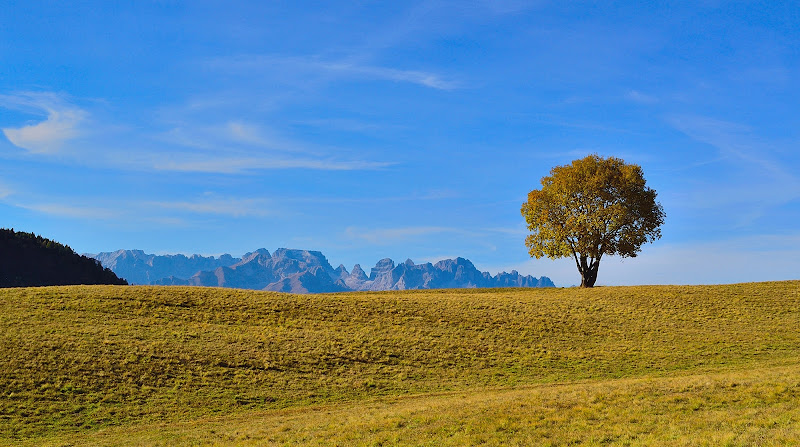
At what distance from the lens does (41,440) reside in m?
23.8

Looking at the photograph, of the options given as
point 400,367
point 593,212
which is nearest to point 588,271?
point 593,212

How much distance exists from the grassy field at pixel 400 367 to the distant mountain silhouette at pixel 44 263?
401 ft

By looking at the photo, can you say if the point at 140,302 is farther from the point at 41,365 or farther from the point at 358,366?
the point at 358,366

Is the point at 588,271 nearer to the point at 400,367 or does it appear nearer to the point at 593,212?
the point at 593,212

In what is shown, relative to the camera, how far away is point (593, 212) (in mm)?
69875

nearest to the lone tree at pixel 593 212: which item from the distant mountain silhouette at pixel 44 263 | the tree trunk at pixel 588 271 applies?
the tree trunk at pixel 588 271

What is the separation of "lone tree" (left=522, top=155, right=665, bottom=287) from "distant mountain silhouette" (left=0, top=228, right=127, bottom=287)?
128648mm

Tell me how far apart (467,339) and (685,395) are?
2158 centimetres

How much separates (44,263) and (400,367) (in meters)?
162

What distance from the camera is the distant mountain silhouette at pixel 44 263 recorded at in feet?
520

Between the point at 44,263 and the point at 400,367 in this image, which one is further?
the point at 44,263

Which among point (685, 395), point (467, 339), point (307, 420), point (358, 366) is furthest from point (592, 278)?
point (307, 420)

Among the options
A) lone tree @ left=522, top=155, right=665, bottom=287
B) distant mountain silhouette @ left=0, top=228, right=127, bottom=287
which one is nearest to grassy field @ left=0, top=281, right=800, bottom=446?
lone tree @ left=522, top=155, right=665, bottom=287

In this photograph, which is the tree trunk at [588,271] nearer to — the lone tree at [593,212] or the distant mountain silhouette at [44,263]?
the lone tree at [593,212]
